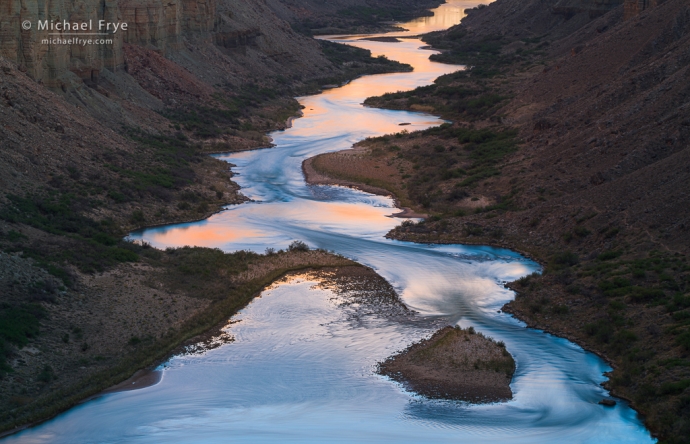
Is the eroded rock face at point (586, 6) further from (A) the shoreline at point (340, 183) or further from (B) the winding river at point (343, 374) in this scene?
(B) the winding river at point (343, 374)

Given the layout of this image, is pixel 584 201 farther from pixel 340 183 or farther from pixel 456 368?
pixel 340 183

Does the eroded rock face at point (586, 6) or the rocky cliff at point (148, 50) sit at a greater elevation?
the eroded rock face at point (586, 6)

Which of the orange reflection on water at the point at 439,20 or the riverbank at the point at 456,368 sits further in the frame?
the orange reflection on water at the point at 439,20

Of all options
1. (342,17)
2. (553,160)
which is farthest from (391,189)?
(342,17)

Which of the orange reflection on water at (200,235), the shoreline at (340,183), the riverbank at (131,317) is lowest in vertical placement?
the riverbank at (131,317)

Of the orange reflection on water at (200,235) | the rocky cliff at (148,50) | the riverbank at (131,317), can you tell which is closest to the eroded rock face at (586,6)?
the rocky cliff at (148,50)

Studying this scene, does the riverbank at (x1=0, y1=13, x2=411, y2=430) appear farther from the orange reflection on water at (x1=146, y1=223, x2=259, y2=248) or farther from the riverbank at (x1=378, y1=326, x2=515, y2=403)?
the riverbank at (x1=378, y1=326, x2=515, y2=403)

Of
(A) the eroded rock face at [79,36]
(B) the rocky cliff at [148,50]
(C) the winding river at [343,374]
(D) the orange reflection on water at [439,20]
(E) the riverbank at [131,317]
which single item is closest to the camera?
(C) the winding river at [343,374]

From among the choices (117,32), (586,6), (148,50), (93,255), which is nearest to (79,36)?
(117,32)
